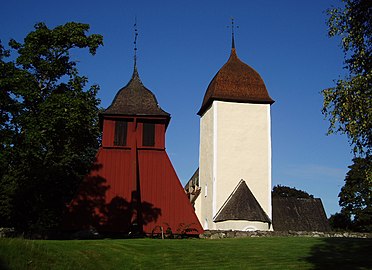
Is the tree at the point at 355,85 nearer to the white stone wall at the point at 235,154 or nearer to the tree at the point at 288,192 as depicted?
the white stone wall at the point at 235,154

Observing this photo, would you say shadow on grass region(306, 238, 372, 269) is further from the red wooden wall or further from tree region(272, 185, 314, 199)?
tree region(272, 185, 314, 199)

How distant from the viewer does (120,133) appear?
26.3 meters

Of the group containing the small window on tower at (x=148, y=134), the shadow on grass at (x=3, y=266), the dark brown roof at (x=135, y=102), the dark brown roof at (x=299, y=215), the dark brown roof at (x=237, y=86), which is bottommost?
the shadow on grass at (x=3, y=266)

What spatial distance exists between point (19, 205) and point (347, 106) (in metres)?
25.8

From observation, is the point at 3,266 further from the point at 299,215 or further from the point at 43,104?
the point at 299,215

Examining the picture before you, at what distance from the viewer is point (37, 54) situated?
76.6 ft

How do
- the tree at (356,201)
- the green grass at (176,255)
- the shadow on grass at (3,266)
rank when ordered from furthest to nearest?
1. the tree at (356,201)
2. the green grass at (176,255)
3. the shadow on grass at (3,266)

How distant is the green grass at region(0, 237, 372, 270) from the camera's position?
40.6ft

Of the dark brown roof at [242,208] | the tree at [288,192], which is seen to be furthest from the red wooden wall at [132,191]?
the tree at [288,192]

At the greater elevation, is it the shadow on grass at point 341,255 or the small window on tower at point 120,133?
the small window on tower at point 120,133

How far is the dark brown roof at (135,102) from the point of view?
2625 cm

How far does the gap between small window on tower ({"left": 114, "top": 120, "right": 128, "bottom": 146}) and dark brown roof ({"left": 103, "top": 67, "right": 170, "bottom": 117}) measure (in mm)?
595

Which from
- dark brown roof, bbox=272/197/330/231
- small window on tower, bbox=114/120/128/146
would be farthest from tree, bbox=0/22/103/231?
dark brown roof, bbox=272/197/330/231

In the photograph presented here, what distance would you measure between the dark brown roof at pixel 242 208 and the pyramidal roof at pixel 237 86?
6447 mm
